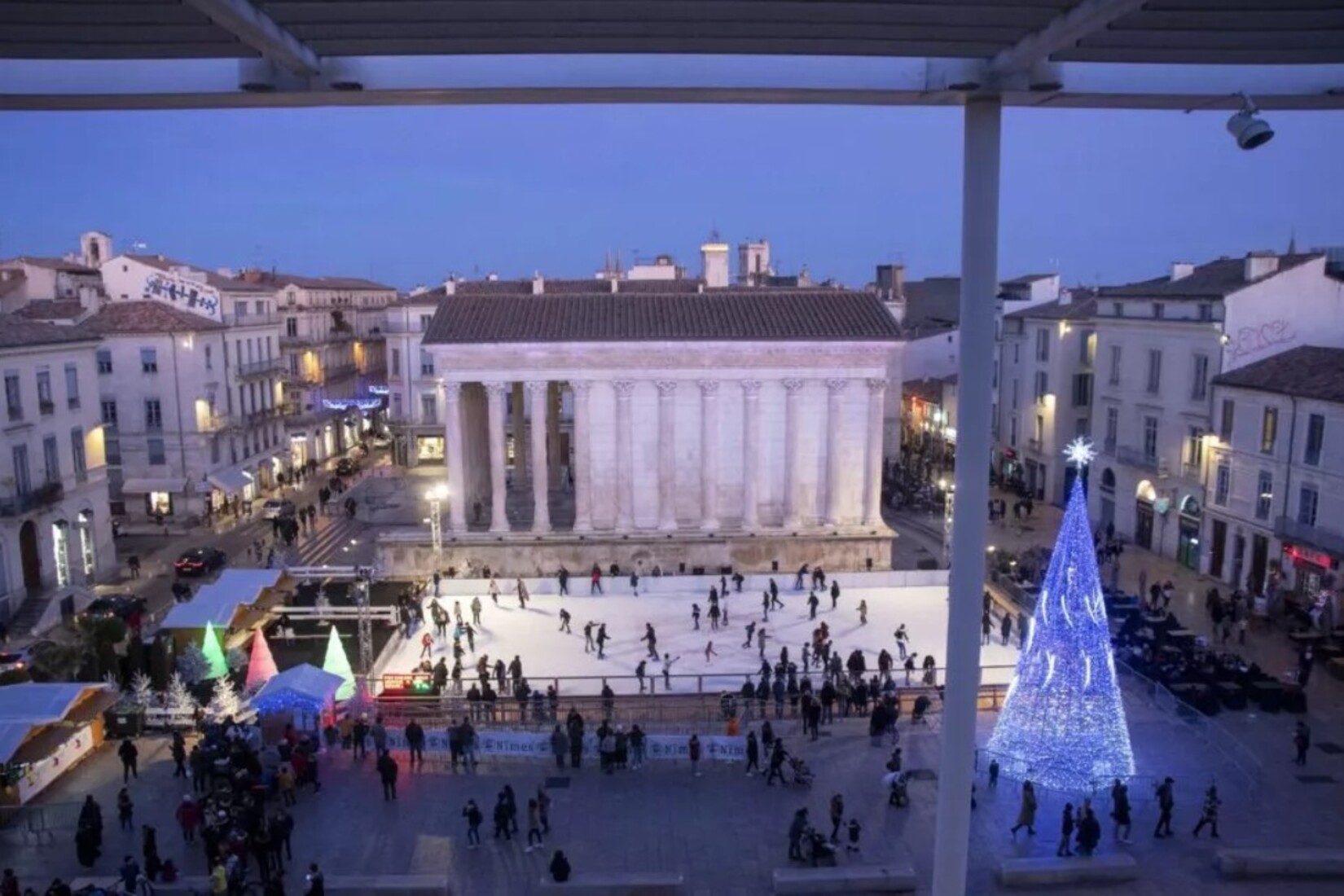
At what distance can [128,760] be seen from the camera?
18.2 metres

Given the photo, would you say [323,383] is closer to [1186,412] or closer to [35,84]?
[1186,412]

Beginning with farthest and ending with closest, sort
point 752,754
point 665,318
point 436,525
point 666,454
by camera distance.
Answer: point 665,318
point 666,454
point 436,525
point 752,754

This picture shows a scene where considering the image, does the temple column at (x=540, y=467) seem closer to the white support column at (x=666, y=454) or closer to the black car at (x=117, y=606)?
the white support column at (x=666, y=454)

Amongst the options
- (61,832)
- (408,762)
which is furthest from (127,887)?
(408,762)

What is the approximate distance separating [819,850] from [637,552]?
19771 millimetres

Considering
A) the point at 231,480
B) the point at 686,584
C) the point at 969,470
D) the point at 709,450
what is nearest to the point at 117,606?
the point at 231,480

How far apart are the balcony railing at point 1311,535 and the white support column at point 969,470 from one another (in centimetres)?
2463

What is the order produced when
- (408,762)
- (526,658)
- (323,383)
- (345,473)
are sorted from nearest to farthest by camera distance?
1. (408,762)
2. (526,658)
3. (345,473)
4. (323,383)

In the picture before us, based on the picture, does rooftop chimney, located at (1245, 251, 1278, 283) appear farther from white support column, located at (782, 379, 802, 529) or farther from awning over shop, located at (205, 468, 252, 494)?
awning over shop, located at (205, 468, 252, 494)

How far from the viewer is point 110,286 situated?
42469mm

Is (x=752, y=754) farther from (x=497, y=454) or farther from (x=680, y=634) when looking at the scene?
(x=497, y=454)

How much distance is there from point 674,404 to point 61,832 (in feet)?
73.6

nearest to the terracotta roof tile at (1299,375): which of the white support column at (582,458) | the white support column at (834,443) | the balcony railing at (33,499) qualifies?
the white support column at (834,443)

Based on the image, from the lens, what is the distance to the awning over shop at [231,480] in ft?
135
